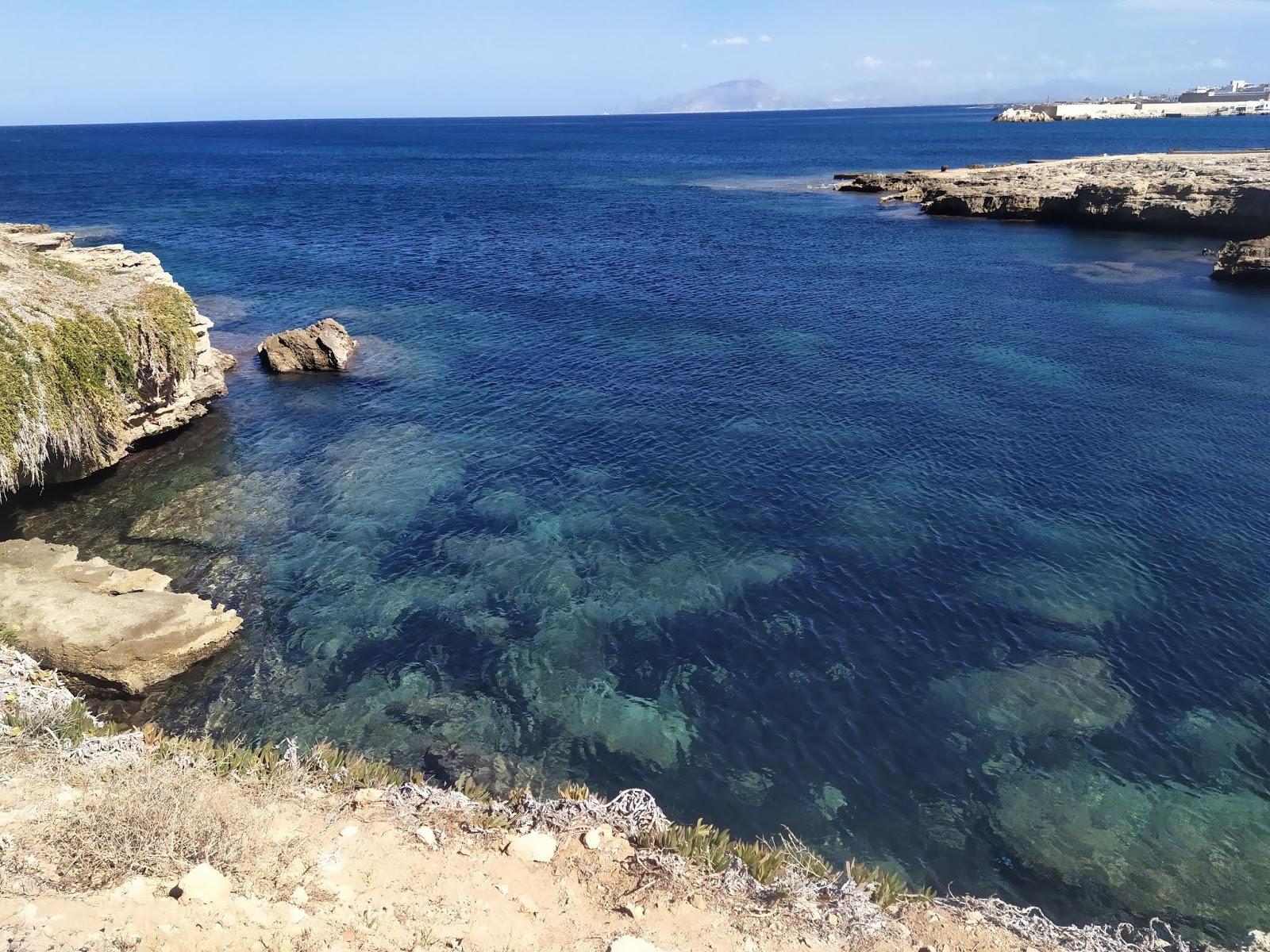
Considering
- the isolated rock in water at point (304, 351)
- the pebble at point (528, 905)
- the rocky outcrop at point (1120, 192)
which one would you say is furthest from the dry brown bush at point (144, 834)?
the rocky outcrop at point (1120, 192)

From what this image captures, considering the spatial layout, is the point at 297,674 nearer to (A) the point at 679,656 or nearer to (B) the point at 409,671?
(B) the point at 409,671

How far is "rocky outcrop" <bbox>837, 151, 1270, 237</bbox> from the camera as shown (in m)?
88.1

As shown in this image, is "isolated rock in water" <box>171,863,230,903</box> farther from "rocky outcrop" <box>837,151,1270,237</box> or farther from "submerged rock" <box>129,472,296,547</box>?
"rocky outcrop" <box>837,151,1270,237</box>

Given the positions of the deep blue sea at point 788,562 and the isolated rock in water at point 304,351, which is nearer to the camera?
the deep blue sea at point 788,562

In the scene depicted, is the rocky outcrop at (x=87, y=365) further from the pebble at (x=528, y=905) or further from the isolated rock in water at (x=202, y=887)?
the pebble at (x=528, y=905)

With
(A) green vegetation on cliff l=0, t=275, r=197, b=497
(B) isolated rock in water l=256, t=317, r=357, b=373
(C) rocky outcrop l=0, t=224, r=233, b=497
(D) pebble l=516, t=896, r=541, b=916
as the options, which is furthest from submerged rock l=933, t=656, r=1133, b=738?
(B) isolated rock in water l=256, t=317, r=357, b=373

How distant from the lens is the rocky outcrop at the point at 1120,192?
3469 inches

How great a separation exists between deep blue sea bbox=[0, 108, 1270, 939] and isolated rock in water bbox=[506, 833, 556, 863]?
15.6 feet

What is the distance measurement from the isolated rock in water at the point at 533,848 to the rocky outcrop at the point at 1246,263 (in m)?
82.1

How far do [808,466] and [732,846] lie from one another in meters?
23.2

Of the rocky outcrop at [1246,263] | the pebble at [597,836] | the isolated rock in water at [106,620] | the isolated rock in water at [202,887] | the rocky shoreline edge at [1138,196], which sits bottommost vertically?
the pebble at [597,836]

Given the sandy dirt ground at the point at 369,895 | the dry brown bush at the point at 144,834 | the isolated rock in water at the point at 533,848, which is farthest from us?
the isolated rock in water at the point at 533,848

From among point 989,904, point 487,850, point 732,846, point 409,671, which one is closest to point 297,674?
point 409,671

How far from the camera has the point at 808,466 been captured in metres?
38.0
